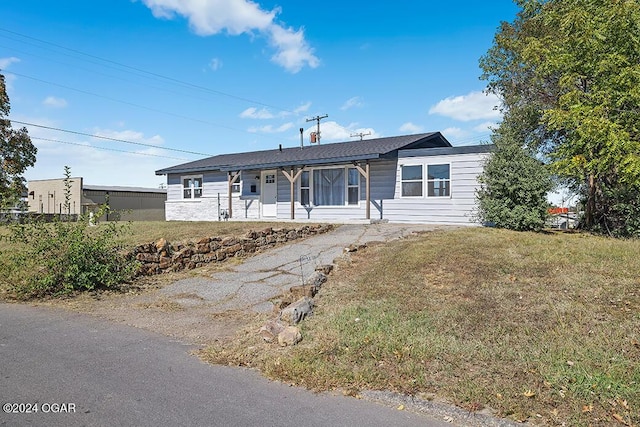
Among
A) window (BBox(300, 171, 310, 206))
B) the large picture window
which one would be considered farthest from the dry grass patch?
window (BBox(300, 171, 310, 206))

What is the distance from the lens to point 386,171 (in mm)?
17750

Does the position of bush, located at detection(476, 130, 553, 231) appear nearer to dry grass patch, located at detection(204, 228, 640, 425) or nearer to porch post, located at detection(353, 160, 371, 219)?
porch post, located at detection(353, 160, 371, 219)

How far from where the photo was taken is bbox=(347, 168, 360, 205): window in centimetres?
1845

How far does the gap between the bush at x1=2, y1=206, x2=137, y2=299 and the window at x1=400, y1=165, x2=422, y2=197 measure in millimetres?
10913

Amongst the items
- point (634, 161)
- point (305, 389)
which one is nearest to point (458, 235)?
point (634, 161)

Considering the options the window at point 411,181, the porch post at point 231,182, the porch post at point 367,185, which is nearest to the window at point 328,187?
the porch post at point 367,185

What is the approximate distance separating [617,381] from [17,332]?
23.5 feet

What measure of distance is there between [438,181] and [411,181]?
1046mm

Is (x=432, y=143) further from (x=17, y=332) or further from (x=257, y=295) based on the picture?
(x=17, y=332)

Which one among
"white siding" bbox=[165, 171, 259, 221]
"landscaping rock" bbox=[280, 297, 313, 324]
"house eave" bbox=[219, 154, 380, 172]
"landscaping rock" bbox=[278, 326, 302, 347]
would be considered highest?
"house eave" bbox=[219, 154, 380, 172]

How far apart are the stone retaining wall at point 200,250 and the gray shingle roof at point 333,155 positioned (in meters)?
5.07

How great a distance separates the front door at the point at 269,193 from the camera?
2102 centimetres

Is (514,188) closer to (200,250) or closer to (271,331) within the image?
(200,250)

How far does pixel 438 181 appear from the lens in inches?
650
